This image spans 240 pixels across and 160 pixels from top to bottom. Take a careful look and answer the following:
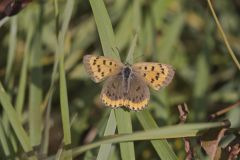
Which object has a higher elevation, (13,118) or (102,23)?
(102,23)

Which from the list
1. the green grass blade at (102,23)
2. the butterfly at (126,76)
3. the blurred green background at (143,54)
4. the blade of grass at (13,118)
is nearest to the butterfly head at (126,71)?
the butterfly at (126,76)

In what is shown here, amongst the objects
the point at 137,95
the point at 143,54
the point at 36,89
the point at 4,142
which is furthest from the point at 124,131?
the point at 143,54

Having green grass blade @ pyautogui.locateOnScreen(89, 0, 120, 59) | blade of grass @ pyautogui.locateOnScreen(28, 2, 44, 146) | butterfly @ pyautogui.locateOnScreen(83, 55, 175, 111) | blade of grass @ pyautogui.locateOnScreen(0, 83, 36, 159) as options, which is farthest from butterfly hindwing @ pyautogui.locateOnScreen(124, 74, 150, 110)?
blade of grass @ pyautogui.locateOnScreen(28, 2, 44, 146)

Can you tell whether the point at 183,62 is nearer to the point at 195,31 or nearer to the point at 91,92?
the point at 195,31

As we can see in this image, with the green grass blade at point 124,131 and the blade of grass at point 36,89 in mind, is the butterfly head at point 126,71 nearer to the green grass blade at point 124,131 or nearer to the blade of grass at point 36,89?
the green grass blade at point 124,131

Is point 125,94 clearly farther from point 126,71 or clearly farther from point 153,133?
point 153,133

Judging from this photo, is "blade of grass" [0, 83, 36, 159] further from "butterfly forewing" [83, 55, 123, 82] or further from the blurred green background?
the blurred green background
